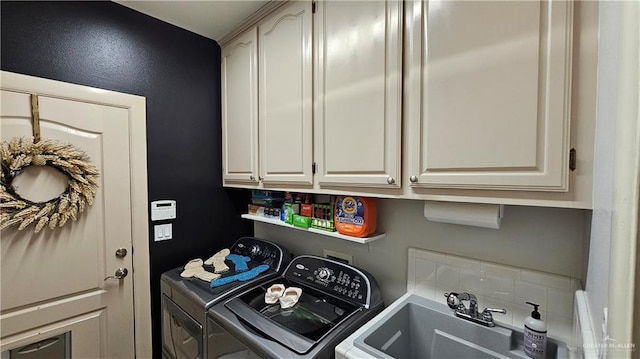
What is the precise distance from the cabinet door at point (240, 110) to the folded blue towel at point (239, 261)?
1.75 feet

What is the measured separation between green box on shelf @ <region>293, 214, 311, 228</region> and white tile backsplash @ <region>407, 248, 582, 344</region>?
1.96ft

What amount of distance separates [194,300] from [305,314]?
618 millimetres

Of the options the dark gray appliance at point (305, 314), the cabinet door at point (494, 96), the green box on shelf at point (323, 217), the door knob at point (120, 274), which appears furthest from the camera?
the door knob at point (120, 274)

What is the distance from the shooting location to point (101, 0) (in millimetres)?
1516

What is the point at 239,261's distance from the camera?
1.72 meters

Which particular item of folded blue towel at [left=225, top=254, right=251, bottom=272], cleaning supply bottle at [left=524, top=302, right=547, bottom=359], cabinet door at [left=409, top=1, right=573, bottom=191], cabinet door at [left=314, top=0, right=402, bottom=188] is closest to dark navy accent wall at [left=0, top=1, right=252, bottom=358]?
folded blue towel at [left=225, top=254, right=251, bottom=272]

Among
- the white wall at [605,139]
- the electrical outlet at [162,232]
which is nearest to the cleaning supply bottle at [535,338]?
the white wall at [605,139]

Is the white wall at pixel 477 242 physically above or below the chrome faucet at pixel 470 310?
above

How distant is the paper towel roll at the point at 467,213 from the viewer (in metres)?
0.94

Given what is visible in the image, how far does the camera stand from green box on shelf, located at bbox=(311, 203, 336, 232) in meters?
1.43

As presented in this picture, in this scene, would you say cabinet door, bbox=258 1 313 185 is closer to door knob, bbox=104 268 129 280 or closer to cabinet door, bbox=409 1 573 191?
cabinet door, bbox=409 1 573 191

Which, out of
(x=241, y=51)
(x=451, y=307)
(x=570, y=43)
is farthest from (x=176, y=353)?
(x=570, y=43)

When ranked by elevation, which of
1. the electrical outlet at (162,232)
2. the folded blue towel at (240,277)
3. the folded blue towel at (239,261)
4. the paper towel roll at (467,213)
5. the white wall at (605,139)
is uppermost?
the white wall at (605,139)

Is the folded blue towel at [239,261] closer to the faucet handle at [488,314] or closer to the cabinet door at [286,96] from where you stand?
the cabinet door at [286,96]
